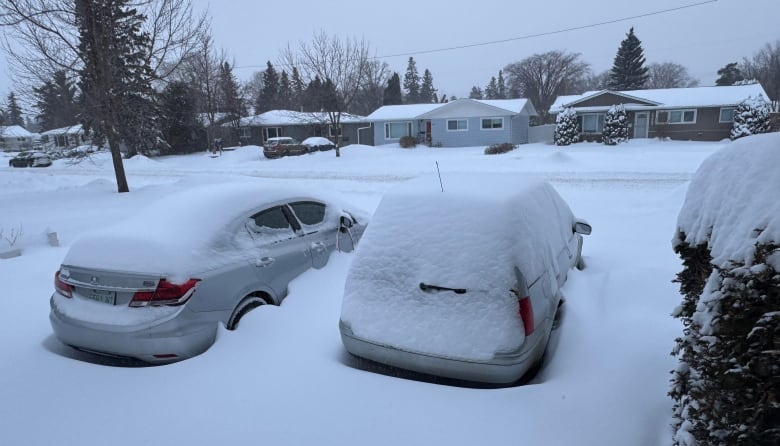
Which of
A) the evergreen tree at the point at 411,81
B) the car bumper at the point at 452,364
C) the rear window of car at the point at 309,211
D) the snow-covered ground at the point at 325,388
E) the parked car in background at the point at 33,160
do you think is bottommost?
the snow-covered ground at the point at 325,388

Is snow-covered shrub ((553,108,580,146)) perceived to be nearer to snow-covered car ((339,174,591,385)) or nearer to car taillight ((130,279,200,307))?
snow-covered car ((339,174,591,385))

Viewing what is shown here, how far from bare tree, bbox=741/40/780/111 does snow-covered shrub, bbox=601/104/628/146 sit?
23712 mm

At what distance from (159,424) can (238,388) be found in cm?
55

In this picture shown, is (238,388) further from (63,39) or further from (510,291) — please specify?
(63,39)

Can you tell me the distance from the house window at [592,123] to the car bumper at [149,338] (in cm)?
3692

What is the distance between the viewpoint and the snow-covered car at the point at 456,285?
3.13 m

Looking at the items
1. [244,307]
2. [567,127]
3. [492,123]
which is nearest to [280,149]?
[492,123]

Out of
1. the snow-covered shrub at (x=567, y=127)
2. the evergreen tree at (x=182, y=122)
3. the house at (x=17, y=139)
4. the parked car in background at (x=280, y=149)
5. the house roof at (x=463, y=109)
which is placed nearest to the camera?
the snow-covered shrub at (x=567, y=127)

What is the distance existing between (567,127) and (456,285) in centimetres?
3299

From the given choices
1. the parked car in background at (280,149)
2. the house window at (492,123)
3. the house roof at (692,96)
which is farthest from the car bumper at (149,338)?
the house roof at (692,96)

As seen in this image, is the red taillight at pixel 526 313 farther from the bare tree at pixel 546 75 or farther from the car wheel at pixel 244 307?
the bare tree at pixel 546 75

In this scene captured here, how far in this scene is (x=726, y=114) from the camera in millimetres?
32781

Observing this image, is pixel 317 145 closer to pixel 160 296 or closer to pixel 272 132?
pixel 272 132

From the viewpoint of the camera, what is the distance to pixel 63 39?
50.0 feet
